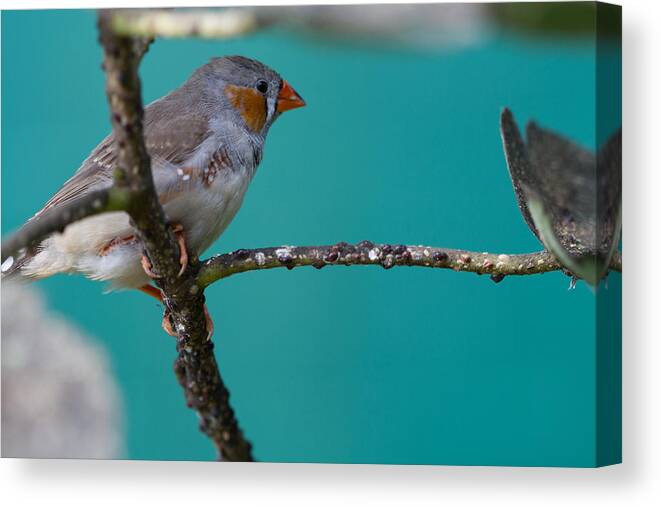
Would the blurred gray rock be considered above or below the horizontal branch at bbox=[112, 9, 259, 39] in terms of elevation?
below

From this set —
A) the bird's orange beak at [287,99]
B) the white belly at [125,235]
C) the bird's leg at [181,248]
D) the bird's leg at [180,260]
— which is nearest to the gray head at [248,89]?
the bird's orange beak at [287,99]

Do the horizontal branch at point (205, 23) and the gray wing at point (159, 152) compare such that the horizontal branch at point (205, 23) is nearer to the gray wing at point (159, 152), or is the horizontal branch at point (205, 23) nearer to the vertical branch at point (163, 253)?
the gray wing at point (159, 152)

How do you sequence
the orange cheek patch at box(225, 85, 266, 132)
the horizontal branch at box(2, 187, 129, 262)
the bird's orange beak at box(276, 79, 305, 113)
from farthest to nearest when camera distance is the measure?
the bird's orange beak at box(276, 79, 305, 113), the orange cheek patch at box(225, 85, 266, 132), the horizontal branch at box(2, 187, 129, 262)

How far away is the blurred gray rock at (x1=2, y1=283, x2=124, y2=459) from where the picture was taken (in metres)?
3.96

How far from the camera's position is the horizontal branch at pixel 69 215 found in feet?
7.97

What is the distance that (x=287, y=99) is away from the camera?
3.77 metres

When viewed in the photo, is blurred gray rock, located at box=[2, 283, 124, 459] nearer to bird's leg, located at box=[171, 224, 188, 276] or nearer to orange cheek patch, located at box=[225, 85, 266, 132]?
bird's leg, located at box=[171, 224, 188, 276]

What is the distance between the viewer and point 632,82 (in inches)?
143

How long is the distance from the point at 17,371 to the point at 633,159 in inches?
96.3

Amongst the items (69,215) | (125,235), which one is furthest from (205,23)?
(69,215)

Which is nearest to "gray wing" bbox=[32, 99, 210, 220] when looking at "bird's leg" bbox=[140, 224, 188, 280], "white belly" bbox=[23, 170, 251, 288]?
"white belly" bbox=[23, 170, 251, 288]

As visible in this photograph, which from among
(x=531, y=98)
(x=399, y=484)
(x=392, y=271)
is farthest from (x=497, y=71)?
(x=399, y=484)

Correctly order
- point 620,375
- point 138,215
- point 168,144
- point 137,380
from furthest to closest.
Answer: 1. point 137,380
2. point 620,375
3. point 168,144
4. point 138,215

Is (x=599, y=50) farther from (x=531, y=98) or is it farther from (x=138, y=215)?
(x=138, y=215)
